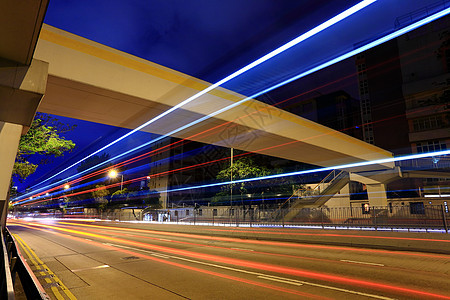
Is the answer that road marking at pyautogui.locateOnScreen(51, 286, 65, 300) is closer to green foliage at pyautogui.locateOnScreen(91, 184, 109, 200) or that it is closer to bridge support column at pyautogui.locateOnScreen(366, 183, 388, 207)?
bridge support column at pyautogui.locateOnScreen(366, 183, 388, 207)

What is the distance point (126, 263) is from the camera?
10453 millimetres

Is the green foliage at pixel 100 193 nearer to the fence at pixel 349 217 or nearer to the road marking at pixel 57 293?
the fence at pixel 349 217

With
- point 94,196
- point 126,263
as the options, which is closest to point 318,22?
point 126,263

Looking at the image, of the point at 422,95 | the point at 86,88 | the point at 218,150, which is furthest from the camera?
the point at 218,150

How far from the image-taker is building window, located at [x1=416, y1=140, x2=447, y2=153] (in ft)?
142

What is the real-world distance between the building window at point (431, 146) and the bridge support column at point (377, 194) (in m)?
20.8

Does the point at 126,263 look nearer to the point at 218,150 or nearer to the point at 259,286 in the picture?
the point at 259,286

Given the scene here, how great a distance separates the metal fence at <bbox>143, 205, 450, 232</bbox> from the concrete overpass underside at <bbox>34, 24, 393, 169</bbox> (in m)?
6.46

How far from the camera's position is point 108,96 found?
9.69 metres

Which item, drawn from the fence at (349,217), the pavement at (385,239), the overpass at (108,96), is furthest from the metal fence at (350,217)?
the overpass at (108,96)

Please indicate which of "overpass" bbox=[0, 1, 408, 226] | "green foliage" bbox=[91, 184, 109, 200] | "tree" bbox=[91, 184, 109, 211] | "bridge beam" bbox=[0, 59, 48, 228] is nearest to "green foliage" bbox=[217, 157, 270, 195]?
"overpass" bbox=[0, 1, 408, 226]

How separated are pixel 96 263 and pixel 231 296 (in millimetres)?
6661

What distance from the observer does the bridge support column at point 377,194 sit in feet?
97.6

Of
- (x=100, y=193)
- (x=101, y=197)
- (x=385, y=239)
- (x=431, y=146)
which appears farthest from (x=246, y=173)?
(x=101, y=197)
